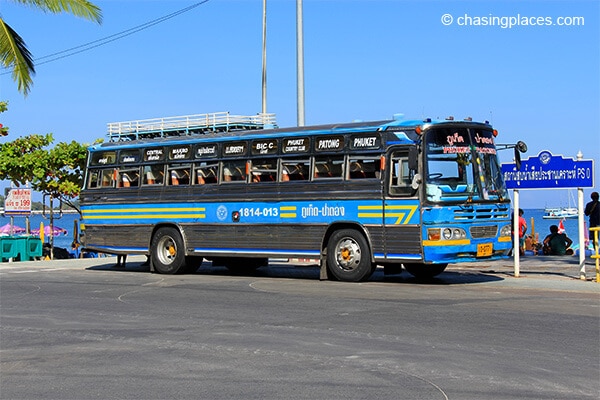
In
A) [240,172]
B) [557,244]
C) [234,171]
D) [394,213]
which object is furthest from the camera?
[557,244]

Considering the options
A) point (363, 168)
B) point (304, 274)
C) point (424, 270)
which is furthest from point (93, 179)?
point (424, 270)

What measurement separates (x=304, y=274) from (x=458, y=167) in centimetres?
541

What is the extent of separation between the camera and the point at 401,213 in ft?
59.1

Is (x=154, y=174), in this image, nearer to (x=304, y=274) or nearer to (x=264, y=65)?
(x=304, y=274)

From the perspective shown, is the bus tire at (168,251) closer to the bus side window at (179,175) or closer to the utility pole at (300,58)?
the bus side window at (179,175)

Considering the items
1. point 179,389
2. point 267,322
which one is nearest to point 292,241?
point 267,322

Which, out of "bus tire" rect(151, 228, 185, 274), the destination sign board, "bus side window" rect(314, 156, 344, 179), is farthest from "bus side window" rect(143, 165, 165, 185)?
the destination sign board

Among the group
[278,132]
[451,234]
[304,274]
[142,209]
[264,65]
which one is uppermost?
[264,65]

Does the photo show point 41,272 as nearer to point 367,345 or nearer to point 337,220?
point 337,220

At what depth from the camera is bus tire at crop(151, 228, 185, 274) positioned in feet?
72.3

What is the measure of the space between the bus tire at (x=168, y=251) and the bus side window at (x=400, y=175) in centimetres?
606

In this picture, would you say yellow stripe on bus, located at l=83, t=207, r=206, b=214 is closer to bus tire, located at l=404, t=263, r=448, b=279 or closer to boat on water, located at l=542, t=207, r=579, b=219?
bus tire, located at l=404, t=263, r=448, b=279

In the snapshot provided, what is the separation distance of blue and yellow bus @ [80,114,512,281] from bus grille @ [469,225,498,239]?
0.03 meters

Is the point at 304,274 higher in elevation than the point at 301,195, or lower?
lower
